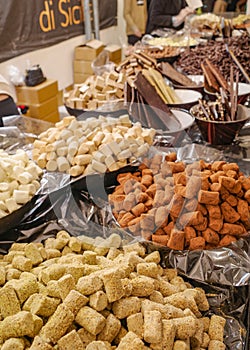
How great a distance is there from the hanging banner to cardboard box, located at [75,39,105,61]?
0.17 meters

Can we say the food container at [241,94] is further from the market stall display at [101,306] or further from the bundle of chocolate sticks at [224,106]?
the market stall display at [101,306]

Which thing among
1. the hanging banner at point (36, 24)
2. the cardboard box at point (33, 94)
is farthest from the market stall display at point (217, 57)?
the hanging banner at point (36, 24)

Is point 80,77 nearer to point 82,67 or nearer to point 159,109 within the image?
point 82,67

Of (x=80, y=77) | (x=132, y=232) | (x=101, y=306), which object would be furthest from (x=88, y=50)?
(x=101, y=306)

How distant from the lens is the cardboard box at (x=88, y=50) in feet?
15.2

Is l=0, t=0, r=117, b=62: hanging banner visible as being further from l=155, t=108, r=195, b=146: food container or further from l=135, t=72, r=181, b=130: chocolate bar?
l=155, t=108, r=195, b=146: food container

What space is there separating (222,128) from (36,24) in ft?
9.26

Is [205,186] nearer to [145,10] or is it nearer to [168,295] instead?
[168,295]

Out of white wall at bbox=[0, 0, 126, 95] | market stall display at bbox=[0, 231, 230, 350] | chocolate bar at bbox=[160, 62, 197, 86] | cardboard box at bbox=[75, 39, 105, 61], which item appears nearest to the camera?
market stall display at bbox=[0, 231, 230, 350]

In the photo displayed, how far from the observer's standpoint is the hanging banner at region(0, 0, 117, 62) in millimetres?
3439

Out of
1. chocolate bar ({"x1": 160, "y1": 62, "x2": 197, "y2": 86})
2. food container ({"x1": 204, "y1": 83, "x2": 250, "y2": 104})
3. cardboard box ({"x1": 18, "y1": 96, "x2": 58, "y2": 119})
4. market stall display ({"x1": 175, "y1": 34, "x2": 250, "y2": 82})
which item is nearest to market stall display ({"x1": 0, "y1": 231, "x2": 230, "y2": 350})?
food container ({"x1": 204, "y1": 83, "x2": 250, "y2": 104})

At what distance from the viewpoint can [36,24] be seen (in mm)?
3809

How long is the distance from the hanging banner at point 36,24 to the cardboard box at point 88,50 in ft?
0.55

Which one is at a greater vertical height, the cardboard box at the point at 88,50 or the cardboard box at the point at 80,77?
the cardboard box at the point at 88,50
